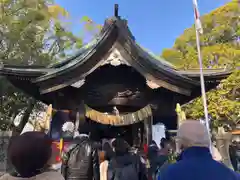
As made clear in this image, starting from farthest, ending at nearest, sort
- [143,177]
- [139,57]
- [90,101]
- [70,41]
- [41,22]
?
[70,41]
[41,22]
[90,101]
[139,57]
[143,177]

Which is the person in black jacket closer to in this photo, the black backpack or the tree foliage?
the black backpack

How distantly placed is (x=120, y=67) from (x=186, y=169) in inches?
209

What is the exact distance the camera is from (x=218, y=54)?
67.7 feet

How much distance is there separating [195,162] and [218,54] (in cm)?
2003

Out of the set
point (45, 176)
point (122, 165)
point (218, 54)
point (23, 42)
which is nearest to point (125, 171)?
point (122, 165)

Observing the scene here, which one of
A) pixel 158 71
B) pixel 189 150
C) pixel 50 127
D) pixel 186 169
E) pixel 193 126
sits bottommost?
pixel 186 169

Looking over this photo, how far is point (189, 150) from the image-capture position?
84.7 inches

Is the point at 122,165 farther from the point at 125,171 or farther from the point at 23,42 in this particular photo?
the point at 23,42

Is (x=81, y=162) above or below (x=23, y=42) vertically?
below

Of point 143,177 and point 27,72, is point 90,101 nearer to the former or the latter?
point 27,72

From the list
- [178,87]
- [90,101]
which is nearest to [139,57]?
[178,87]

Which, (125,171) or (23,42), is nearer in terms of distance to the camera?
(125,171)

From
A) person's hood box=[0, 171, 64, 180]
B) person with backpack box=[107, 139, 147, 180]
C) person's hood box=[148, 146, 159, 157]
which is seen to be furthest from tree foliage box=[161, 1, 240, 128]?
person's hood box=[0, 171, 64, 180]

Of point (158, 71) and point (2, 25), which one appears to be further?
point (2, 25)
